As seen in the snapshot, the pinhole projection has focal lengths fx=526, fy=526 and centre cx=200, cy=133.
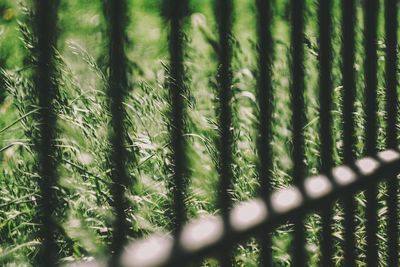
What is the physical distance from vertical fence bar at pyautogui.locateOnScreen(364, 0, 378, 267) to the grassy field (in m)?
0.30

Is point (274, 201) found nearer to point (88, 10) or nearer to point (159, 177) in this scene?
point (159, 177)

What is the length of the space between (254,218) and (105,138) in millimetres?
774

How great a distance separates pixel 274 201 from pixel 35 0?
702mm

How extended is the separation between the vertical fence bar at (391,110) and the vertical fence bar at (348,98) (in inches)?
11.5

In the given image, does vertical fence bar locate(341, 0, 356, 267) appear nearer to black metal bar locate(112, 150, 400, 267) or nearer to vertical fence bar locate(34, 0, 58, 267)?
black metal bar locate(112, 150, 400, 267)

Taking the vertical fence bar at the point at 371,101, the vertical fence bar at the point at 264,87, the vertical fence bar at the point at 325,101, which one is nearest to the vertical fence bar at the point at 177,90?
the vertical fence bar at the point at 264,87

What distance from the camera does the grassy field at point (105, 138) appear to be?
1677mm

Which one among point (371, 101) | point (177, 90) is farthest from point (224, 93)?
point (371, 101)

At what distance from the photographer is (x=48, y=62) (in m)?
0.99

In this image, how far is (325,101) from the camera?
5.30ft

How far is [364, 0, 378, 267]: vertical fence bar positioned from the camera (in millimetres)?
1825

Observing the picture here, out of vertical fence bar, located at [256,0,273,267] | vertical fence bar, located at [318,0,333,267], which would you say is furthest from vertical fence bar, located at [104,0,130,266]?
vertical fence bar, located at [318,0,333,267]

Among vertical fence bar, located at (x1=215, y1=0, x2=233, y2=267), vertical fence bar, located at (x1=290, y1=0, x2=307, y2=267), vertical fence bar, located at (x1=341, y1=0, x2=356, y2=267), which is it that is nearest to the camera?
vertical fence bar, located at (x1=215, y1=0, x2=233, y2=267)

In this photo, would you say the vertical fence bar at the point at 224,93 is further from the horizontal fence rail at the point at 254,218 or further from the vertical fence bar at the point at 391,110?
the vertical fence bar at the point at 391,110
